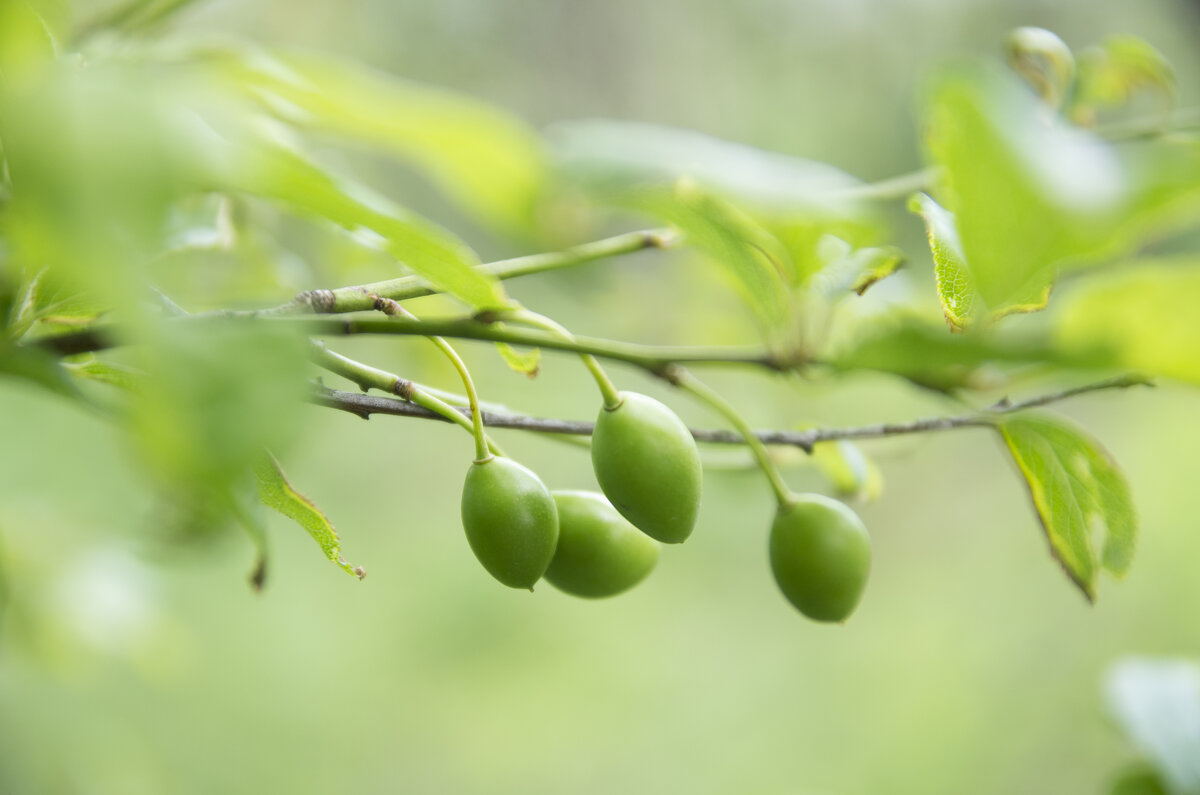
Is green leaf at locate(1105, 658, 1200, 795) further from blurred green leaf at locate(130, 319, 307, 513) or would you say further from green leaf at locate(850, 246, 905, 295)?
blurred green leaf at locate(130, 319, 307, 513)

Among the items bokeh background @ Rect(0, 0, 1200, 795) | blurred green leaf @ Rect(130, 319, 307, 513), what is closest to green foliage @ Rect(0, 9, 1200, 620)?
blurred green leaf @ Rect(130, 319, 307, 513)

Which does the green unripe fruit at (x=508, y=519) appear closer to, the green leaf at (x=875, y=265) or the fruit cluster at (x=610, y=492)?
the fruit cluster at (x=610, y=492)

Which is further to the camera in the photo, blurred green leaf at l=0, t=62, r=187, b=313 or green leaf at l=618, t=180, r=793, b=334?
green leaf at l=618, t=180, r=793, b=334

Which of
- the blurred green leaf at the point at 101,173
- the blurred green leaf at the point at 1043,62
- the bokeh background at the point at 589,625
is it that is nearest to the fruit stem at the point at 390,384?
the blurred green leaf at the point at 101,173

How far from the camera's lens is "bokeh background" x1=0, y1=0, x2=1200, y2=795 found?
1.58 m

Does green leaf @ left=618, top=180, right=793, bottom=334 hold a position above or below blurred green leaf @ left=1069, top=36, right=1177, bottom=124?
below

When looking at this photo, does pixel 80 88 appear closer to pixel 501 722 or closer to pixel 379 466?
pixel 501 722

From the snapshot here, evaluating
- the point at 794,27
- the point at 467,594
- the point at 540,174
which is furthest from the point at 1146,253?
the point at 540,174

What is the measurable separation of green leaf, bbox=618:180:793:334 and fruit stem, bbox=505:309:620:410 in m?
0.04

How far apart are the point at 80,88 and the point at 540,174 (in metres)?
0.36

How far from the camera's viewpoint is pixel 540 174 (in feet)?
1.56

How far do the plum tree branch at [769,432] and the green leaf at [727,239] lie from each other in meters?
A: 0.04

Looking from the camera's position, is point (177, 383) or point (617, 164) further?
point (617, 164)

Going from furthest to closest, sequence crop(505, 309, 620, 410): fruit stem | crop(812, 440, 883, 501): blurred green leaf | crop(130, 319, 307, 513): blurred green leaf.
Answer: crop(812, 440, 883, 501): blurred green leaf < crop(505, 309, 620, 410): fruit stem < crop(130, 319, 307, 513): blurred green leaf
